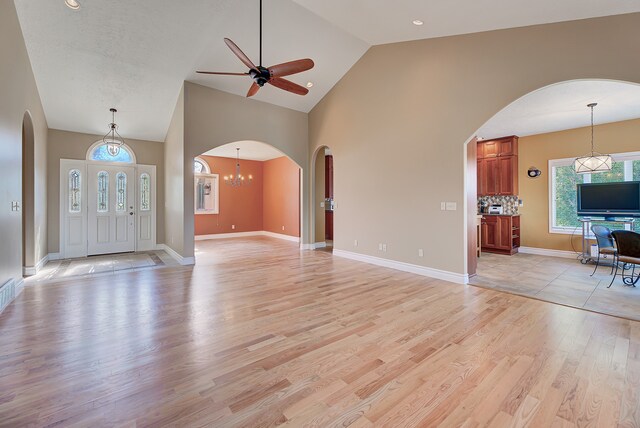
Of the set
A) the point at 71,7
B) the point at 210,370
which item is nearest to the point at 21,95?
the point at 71,7

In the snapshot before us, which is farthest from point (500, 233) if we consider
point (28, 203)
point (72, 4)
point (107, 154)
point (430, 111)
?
point (107, 154)

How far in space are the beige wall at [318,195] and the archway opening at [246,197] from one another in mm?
1192

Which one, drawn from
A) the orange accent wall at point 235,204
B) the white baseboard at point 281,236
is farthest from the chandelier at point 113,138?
the white baseboard at point 281,236

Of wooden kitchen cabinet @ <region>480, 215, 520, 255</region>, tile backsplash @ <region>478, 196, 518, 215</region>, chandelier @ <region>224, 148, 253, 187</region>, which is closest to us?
wooden kitchen cabinet @ <region>480, 215, 520, 255</region>

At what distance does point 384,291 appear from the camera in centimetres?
413

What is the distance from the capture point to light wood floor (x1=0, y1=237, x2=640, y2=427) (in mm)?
1748

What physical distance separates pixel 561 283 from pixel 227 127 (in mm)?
6773

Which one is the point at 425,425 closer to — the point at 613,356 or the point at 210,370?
the point at 210,370

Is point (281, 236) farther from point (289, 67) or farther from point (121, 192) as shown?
point (289, 67)

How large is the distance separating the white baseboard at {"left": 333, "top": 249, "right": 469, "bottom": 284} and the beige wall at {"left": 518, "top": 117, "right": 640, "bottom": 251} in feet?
12.8

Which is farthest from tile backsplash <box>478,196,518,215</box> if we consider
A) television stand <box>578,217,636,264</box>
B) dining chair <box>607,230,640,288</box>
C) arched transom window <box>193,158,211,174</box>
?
arched transom window <box>193,158,211,174</box>

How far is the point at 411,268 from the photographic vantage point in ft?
17.1

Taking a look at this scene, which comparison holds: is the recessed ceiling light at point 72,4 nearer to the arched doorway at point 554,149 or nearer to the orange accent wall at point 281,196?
the arched doorway at point 554,149

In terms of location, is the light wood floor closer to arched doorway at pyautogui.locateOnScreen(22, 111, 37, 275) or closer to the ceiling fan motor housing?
arched doorway at pyautogui.locateOnScreen(22, 111, 37, 275)
